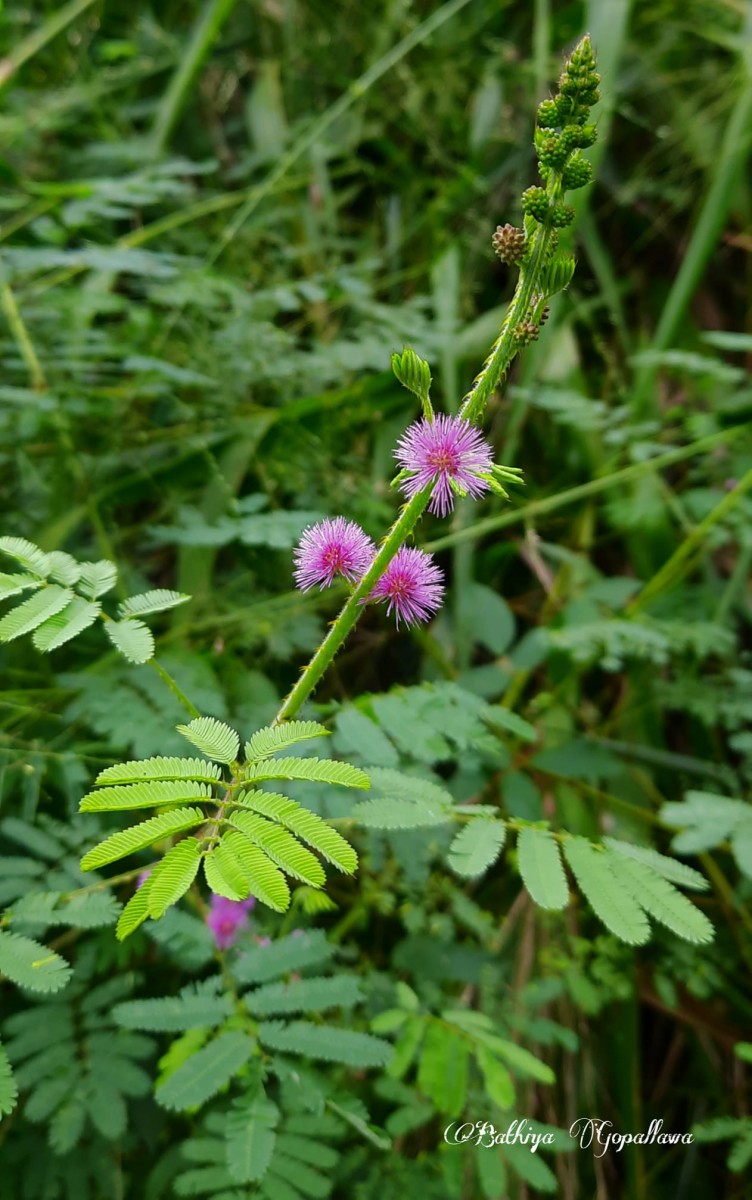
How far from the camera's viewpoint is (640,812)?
157 centimetres

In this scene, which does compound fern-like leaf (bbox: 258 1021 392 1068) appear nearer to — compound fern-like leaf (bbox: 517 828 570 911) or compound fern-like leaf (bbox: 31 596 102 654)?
compound fern-like leaf (bbox: 517 828 570 911)

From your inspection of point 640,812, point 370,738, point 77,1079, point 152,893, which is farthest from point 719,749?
point 152,893

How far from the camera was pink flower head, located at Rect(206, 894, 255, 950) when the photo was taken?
113 cm

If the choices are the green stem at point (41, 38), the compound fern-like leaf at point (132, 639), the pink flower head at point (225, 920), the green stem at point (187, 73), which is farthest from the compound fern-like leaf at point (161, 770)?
the green stem at point (41, 38)

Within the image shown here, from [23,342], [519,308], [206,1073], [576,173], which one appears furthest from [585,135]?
[23,342]

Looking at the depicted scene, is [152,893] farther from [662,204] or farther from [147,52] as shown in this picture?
[147,52]

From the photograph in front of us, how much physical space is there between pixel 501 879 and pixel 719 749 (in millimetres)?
525

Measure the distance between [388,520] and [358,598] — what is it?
2.89 feet

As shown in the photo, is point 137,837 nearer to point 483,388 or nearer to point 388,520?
point 483,388

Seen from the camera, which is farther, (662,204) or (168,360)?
(662,204)

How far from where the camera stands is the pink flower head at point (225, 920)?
113 cm

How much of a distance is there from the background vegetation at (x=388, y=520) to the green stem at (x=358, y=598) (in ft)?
0.95

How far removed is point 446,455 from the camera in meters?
0.71

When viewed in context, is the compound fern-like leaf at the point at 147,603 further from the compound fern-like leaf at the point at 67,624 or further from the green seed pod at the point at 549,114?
the green seed pod at the point at 549,114
